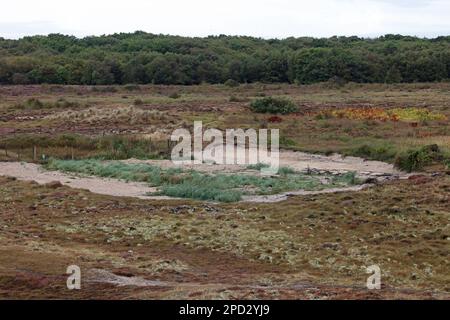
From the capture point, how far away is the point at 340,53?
116m

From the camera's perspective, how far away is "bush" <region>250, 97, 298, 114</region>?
6519cm

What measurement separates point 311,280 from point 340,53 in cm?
10084

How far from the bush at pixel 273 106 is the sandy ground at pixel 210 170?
65.0 feet

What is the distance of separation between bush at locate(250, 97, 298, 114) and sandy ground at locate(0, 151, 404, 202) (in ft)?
65.0

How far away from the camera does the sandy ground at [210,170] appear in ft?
110

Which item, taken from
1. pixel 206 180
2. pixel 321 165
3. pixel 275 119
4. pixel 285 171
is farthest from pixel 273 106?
pixel 206 180

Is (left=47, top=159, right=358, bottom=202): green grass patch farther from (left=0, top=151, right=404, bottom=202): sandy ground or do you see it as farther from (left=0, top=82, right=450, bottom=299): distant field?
(left=0, top=151, right=404, bottom=202): sandy ground

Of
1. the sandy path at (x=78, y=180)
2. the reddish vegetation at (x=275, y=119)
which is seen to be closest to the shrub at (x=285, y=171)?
the sandy path at (x=78, y=180)

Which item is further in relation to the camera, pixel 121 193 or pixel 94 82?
pixel 94 82

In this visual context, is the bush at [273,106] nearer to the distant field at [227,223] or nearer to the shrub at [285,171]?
the distant field at [227,223]
